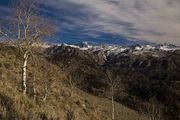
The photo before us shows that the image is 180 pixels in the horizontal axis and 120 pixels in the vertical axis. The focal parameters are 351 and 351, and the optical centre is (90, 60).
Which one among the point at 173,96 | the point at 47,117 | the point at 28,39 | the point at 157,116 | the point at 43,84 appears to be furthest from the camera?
the point at 173,96

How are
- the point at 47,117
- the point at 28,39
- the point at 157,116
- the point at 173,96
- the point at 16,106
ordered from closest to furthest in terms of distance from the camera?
the point at 16,106
the point at 47,117
the point at 28,39
the point at 157,116
the point at 173,96

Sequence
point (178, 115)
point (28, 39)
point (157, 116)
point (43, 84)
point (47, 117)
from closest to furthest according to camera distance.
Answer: point (47, 117)
point (28, 39)
point (43, 84)
point (157, 116)
point (178, 115)

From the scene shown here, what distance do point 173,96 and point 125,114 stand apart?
81.5m

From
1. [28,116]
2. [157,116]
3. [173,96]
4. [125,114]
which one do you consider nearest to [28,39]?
[28,116]

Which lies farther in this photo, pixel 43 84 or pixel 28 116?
pixel 43 84

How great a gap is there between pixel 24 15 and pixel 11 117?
1714cm

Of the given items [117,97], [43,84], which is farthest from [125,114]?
[43,84]

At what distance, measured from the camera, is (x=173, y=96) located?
571ft

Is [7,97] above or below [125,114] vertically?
above

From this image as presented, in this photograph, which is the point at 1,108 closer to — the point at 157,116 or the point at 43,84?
the point at 43,84

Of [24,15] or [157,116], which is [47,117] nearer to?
[24,15]

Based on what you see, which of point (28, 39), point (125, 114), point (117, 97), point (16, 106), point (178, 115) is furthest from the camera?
point (117, 97)

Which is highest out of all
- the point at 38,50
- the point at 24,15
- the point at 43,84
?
the point at 24,15

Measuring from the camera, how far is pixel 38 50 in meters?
30.6
